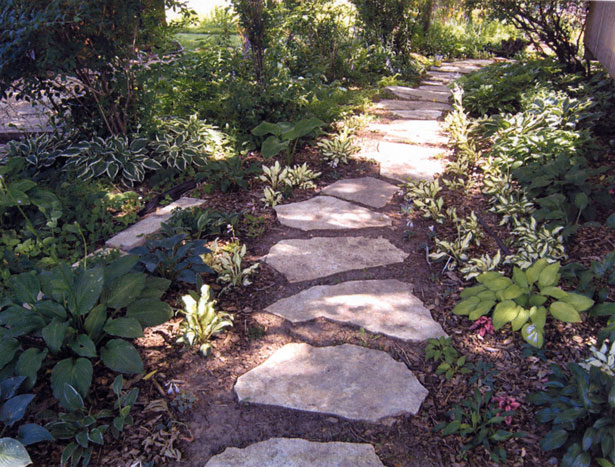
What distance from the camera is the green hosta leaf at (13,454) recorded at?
5.15 ft

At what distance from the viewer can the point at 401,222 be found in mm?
3498

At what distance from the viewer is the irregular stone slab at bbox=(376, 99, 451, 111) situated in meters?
6.30

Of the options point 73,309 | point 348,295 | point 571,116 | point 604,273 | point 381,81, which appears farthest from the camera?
point 381,81

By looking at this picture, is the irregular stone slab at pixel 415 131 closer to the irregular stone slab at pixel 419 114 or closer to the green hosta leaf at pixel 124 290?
the irregular stone slab at pixel 419 114

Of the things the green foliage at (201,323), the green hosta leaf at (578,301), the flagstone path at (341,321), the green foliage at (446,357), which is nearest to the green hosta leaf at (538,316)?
the green hosta leaf at (578,301)

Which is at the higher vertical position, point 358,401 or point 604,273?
point 604,273

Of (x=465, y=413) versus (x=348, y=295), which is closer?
(x=465, y=413)

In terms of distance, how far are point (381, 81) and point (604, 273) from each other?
5.55 meters

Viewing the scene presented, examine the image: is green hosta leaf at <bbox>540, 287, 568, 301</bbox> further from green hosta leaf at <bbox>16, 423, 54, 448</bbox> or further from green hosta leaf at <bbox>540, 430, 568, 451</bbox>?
green hosta leaf at <bbox>16, 423, 54, 448</bbox>

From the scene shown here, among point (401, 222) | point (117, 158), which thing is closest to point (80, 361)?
point (401, 222)

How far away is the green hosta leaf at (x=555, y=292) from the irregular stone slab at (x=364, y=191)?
5.62 feet

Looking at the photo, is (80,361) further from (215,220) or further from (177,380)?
(215,220)

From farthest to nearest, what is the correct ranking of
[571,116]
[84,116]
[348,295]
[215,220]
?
[84,116]
[571,116]
[215,220]
[348,295]

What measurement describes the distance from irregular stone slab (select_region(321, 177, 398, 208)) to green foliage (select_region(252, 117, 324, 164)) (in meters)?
0.59
